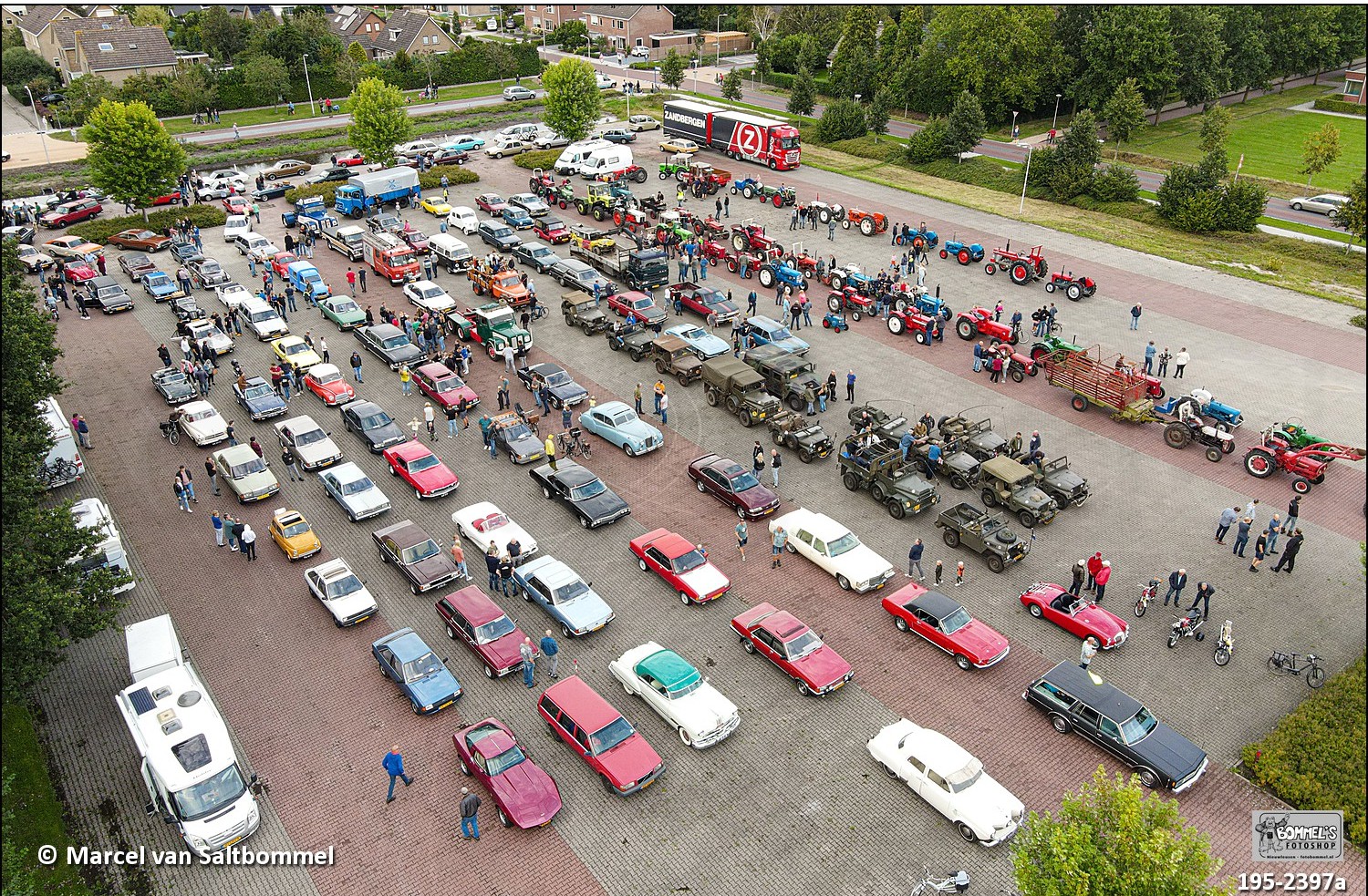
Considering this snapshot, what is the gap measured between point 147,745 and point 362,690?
4.99 metres

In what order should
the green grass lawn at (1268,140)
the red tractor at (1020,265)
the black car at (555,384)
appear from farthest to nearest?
the green grass lawn at (1268,140) < the red tractor at (1020,265) < the black car at (555,384)

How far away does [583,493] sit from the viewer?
3016 centimetres

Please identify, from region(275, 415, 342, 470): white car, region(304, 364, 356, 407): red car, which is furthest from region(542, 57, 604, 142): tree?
region(275, 415, 342, 470): white car

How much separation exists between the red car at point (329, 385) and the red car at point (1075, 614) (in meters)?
27.1

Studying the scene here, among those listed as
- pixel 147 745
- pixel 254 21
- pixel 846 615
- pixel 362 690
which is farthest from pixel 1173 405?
pixel 254 21

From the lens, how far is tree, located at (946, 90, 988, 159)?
219 ft

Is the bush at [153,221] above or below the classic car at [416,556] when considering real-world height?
above

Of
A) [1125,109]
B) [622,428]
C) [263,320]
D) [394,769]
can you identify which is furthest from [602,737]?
[1125,109]

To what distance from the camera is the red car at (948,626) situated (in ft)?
77.6

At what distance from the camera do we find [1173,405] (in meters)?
33.7

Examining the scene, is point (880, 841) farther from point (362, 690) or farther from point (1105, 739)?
point (362, 690)

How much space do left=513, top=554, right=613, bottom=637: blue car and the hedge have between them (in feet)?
53.0

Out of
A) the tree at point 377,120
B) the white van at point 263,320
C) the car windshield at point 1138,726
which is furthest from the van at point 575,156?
the car windshield at point 1138,726

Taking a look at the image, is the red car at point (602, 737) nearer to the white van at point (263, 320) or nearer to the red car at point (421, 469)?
the red car at point (421, 469)
